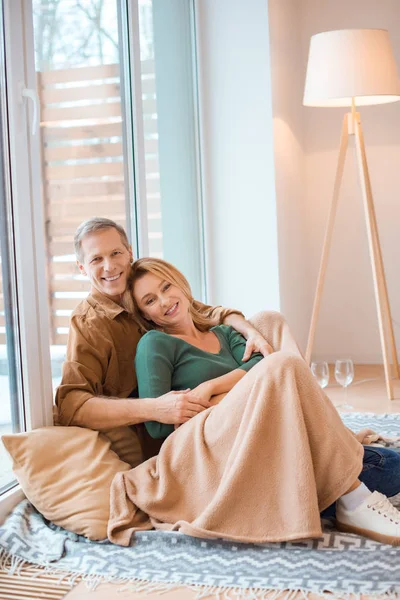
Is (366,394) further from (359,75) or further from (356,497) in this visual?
(356,497)

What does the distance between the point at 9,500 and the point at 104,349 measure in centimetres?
53

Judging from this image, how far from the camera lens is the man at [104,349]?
255 cm

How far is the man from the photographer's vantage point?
2.55 meters

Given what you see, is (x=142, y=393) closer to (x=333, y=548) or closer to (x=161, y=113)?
(x=333, y=548)

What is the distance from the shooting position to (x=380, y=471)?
8.36 feet

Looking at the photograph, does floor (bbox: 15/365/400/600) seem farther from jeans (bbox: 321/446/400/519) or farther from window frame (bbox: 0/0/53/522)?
jeans (bbox: 321/446/400/519)

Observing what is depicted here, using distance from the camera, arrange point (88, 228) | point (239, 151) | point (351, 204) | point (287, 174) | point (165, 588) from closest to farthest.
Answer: point (165, 588) → point (88, 228) → point (239, 151) → point (287, 174) → point (351, 204)

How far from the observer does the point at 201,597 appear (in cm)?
207

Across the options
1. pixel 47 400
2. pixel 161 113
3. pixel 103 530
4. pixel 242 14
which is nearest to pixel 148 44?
pixel 161 113

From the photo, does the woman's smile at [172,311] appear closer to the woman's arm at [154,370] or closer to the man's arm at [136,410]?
the woman's arm at [154,370]

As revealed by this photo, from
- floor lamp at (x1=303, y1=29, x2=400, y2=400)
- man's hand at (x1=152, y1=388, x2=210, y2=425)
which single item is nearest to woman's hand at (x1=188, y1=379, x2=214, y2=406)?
man's hand at (x1=152, y1=388, x2=210, y2=425)

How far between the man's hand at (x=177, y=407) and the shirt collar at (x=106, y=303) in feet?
1.22

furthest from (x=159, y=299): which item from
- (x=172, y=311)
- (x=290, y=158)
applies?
(x=290, y=158)

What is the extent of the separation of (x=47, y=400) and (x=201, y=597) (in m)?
0.93
